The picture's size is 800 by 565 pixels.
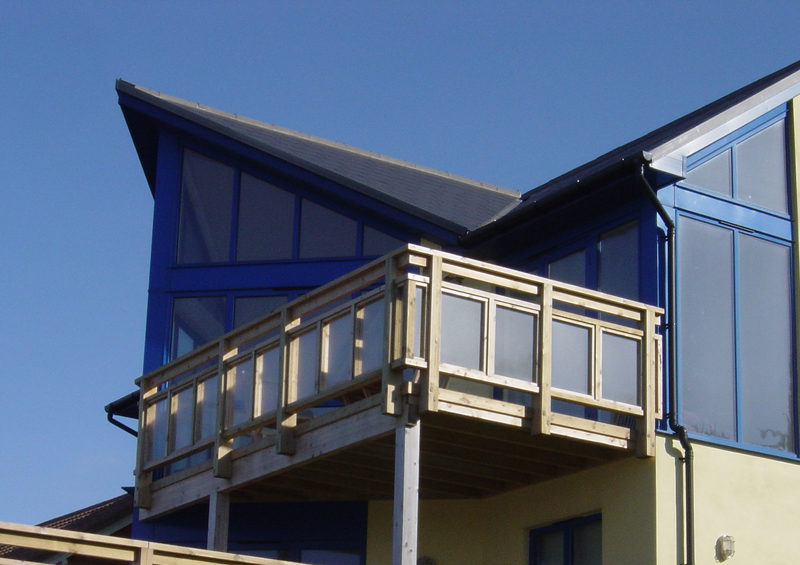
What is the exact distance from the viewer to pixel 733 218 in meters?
13.2

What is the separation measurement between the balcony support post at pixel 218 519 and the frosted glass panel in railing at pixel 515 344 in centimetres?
407

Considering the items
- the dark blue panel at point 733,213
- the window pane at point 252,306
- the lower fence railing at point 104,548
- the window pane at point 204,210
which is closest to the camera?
the lower fence railing at point 104,548

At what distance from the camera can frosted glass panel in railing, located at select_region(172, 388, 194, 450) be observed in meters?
14.1

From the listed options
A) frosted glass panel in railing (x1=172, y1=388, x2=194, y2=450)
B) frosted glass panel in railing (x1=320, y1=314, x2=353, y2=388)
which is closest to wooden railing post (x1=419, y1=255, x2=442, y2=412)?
frosted glass panel in railing (x1=320, y1=314, x2=353, y2=388)

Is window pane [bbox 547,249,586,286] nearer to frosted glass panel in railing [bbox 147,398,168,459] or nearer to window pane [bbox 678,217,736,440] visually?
window pane [bbox 678,217,736,440]

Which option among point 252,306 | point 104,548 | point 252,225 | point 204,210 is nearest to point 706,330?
point 252,306

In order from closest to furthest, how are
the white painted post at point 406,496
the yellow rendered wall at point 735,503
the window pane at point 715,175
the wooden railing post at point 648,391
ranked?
the white painted post at point 406,496, the yellow rendered wall at point 735,503, the wooden railing post at point 648,391, the window pane at point 715,175

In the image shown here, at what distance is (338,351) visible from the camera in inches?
460

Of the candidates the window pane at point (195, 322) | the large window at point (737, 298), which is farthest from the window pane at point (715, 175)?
the window pane at point (195, 322)

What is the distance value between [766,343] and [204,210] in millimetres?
7812

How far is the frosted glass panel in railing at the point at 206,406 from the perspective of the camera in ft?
45.3

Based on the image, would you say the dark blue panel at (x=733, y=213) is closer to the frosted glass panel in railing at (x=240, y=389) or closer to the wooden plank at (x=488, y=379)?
the wooden plank at (x=488, y=379)

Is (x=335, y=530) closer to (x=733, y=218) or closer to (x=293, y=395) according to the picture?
(x=293, y=395)

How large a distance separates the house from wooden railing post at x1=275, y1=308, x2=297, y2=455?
0.02 m
